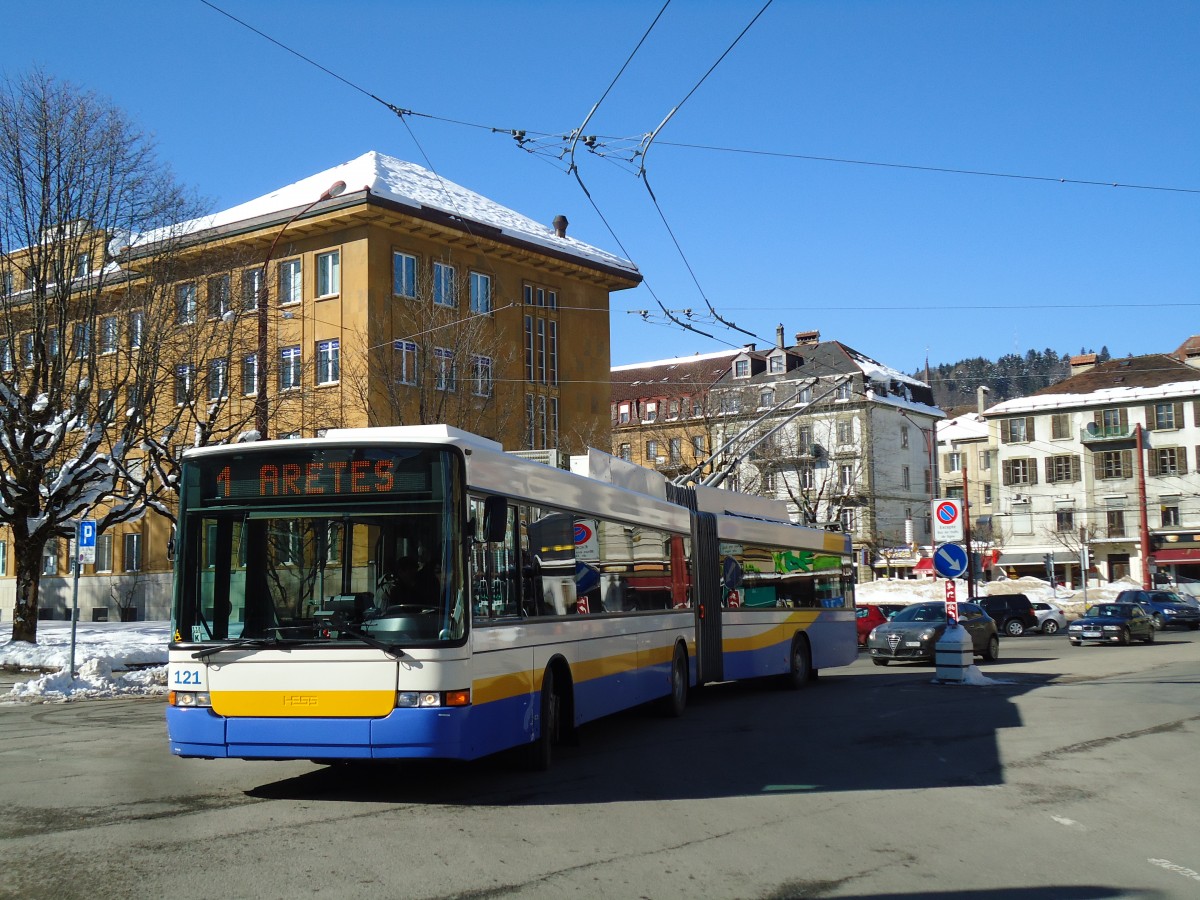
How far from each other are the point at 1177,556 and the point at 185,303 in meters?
66.0

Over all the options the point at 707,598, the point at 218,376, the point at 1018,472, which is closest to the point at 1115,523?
the point at 1018,472

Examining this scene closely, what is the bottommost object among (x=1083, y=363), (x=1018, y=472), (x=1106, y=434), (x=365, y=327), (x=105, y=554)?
(x=105, y=554)

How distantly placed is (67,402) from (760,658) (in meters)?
18.6

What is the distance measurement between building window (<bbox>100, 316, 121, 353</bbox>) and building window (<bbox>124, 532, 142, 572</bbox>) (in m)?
21.0

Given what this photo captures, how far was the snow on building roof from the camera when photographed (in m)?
43.8

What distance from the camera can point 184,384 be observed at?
103 ft

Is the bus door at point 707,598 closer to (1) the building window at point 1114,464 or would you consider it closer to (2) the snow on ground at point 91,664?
(2) the snow on ground at point 91,664

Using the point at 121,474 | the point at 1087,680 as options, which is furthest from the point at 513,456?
the point at 121,474

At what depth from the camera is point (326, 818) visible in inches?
345

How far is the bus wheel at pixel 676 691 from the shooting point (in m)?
15.9

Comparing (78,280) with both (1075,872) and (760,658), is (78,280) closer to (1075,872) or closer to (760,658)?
(760,658)

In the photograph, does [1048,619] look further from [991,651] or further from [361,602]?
[361,602]

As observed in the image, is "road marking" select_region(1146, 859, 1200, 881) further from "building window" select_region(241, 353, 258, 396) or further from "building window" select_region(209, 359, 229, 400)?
"building window" select_region(241, 353, 258, 396)

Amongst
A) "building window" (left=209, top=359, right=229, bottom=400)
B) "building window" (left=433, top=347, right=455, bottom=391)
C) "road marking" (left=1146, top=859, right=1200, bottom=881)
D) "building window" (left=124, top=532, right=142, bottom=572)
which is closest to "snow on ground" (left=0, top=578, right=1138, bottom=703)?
"building window" (left=209, top=359, right=229, bottom=400)
